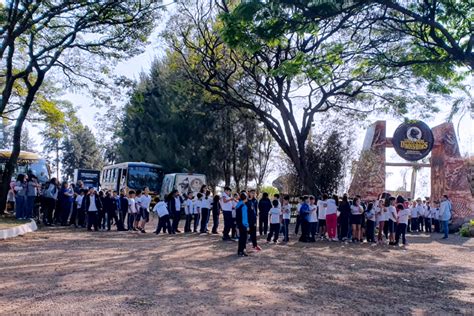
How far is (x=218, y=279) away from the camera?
9.45m

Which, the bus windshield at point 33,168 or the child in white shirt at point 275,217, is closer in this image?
the child in white shirt at point 275,217

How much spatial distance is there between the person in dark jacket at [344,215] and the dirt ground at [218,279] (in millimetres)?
2468

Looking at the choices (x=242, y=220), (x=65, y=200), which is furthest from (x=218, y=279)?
(x=65, y=200)

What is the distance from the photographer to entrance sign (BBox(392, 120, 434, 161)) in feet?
91.1

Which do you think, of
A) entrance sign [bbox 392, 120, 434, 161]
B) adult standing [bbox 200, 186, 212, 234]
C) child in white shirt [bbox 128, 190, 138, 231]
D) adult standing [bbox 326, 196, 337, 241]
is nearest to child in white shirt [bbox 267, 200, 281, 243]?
adult standing [bbox 326, 196, 337, 241]

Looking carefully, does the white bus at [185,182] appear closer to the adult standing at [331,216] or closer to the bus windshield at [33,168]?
the bus windshield at [33,168]

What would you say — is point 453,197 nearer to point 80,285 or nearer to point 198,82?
point 198,82

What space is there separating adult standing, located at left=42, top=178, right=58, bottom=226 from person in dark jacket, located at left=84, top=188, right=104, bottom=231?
1615mm

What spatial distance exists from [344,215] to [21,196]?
11993mm

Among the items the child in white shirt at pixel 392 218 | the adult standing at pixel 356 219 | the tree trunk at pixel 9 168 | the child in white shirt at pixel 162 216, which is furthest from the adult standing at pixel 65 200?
the child in white shirt at pixel 392 218

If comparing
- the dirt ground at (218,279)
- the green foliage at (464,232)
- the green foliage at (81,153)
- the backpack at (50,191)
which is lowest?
the dirt ground at (218,279)

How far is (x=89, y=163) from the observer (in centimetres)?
7606

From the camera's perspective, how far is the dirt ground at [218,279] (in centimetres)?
739

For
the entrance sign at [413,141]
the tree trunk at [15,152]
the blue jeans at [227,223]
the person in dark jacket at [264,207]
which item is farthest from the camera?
the entrance sign at [413,141]
